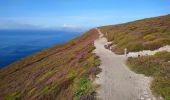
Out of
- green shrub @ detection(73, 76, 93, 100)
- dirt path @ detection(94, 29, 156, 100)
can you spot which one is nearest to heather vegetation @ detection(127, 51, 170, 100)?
dirt path @ detection(94, 29, 156, 100)

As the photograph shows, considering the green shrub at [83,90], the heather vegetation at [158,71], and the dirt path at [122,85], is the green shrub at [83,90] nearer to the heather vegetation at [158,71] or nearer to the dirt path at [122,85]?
the dirt path at [122,85]

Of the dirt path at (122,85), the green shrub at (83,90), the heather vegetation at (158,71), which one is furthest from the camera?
the green shrub at (83,90)

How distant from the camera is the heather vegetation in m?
14.9

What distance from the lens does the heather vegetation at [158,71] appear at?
14913 millimetres

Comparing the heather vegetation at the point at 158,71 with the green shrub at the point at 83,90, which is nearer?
the heather vegetation at the point at 158,71

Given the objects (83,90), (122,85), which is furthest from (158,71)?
(83,90)

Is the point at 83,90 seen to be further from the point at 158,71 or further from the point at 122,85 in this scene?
the point at 158,71

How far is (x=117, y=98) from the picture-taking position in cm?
1433

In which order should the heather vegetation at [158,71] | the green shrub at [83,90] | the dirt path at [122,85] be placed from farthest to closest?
the green shrub at [83,90], the heather vegetation at [158,71], the dirt path at [122,85]

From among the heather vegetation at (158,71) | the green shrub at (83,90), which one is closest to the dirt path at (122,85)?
the heather vegetation at (158,71)

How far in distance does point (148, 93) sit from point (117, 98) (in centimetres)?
250

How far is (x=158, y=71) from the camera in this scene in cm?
1959

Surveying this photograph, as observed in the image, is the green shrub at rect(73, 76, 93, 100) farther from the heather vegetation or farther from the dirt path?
the heather vegetation

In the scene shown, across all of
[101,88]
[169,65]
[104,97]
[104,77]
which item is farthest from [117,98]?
[169,65]
